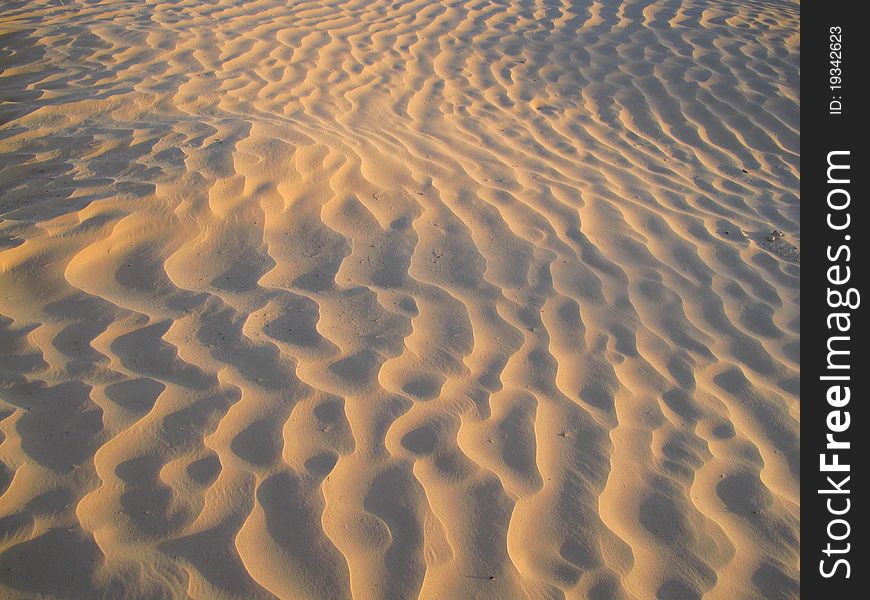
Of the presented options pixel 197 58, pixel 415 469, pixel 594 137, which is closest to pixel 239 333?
pixel 415 469

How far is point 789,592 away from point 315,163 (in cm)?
299

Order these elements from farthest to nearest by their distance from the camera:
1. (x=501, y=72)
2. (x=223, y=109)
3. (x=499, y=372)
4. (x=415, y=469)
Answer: (x=501, y=72) < (x=223, y=109) < (x=499, y=372) < (x=415, y=469)

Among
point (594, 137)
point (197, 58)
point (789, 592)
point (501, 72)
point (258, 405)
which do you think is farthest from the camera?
point (501, 72)

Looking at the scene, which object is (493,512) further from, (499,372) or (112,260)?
(112,260)

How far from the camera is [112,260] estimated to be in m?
3.08

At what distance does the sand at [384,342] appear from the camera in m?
2.01
